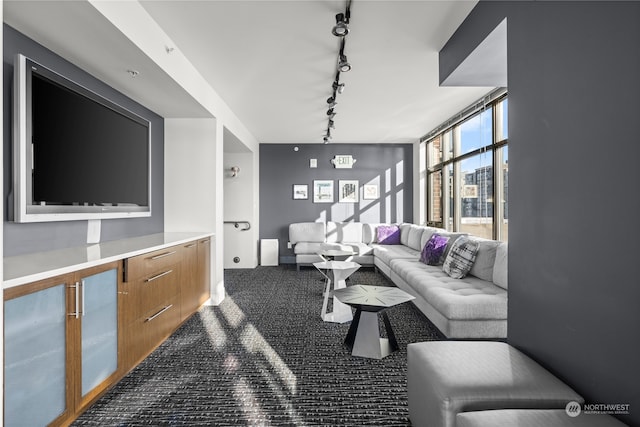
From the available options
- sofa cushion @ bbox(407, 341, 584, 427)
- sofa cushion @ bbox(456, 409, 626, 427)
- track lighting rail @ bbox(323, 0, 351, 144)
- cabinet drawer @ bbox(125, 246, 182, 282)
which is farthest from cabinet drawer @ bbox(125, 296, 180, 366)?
track lighting rail @ bbox(323, 0, 351, 144)

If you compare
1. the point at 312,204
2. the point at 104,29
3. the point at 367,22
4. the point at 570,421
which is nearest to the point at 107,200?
the point at 104,29

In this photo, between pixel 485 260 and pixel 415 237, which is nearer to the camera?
pixel 485 260

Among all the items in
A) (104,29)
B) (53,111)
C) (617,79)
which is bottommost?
(617,79)

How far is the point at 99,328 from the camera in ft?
6.47

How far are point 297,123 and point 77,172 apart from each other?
3614 millimetres

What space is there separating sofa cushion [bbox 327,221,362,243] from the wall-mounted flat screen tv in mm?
4144

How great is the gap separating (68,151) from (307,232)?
15.7 feet

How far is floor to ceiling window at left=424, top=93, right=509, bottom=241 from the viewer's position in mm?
4148

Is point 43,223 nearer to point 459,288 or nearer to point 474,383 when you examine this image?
point 474,383

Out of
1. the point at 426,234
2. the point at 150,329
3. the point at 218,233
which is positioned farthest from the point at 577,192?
the point at 426,234

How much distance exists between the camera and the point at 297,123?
18.1 ft

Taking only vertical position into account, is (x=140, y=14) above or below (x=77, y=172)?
above

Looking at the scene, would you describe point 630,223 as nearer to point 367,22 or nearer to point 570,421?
point 570,421

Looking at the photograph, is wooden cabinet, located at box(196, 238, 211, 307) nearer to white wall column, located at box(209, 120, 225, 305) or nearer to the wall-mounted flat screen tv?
white wall column, located at box(209, 120, 225, 305)
